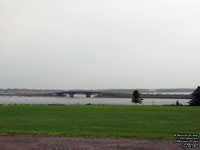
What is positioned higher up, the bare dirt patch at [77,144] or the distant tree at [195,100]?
the distant tree at [195,100]

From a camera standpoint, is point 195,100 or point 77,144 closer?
point 77,144

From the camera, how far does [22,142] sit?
60.4 ft

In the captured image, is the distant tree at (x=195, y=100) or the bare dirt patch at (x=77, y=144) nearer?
the bare dirt patch at (x=77, y=144)

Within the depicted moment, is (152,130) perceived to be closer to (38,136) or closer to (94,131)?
(94,131)

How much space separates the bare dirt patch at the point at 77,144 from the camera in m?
16.9

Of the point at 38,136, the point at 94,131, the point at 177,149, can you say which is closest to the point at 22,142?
the point at 38,136

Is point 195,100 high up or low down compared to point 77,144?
up

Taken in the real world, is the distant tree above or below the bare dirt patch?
above

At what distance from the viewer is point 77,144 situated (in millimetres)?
17828

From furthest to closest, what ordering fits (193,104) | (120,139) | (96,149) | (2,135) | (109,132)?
(193,104)
(109,132)
(2,135)
(120,139)
(96,149)

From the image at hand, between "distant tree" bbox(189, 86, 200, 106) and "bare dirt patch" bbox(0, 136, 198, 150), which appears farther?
"distant tree" bbox(189, 86, 200, 106)

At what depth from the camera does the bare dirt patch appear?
1694cm

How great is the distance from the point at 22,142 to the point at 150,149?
23.0 ft

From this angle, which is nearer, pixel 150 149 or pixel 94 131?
pixel 150 149
